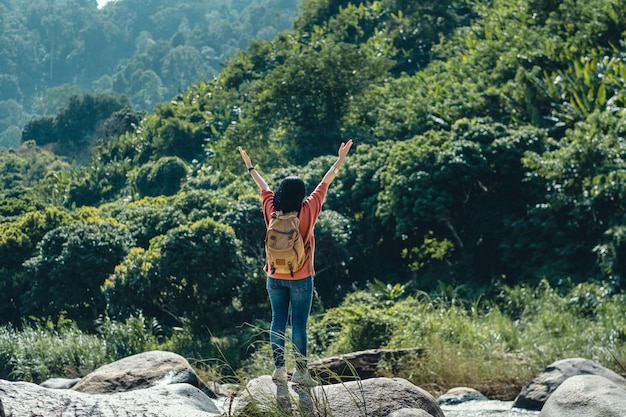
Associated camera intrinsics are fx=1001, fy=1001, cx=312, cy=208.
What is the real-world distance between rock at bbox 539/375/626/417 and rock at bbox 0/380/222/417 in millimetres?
2921

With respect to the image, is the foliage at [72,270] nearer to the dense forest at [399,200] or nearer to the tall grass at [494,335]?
the dense forest at [399,200]

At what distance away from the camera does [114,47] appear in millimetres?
147125

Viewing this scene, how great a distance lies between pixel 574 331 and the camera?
13539 millimetres

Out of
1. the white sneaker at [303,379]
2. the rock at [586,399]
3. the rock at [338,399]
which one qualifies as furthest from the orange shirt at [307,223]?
the rock at [586,399]

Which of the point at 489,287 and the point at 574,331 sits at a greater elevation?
the point at 574,331

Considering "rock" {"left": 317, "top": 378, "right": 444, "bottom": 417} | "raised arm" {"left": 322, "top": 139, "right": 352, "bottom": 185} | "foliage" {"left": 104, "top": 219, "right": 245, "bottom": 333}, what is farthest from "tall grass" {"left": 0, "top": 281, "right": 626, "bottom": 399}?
"rock" {"left": 317, "top": 378, "right": 444, "bottom": 417}

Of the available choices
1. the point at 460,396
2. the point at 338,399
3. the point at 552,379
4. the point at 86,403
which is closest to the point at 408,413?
the point at 338,399

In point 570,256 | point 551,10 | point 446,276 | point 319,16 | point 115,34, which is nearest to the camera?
point 570,256

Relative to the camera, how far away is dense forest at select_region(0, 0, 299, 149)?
11712 cm

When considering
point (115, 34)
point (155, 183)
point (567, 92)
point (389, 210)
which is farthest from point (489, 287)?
point (115, 34)

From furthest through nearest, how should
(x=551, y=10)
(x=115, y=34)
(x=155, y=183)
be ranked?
1. (x=115, y=34)
2. (x=155, y=183)
3. (x=551, y=10)

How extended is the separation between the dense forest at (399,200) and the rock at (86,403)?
28.6ft

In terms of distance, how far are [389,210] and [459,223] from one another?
5.27 ft

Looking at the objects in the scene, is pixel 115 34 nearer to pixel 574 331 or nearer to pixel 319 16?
pixel 319 16
